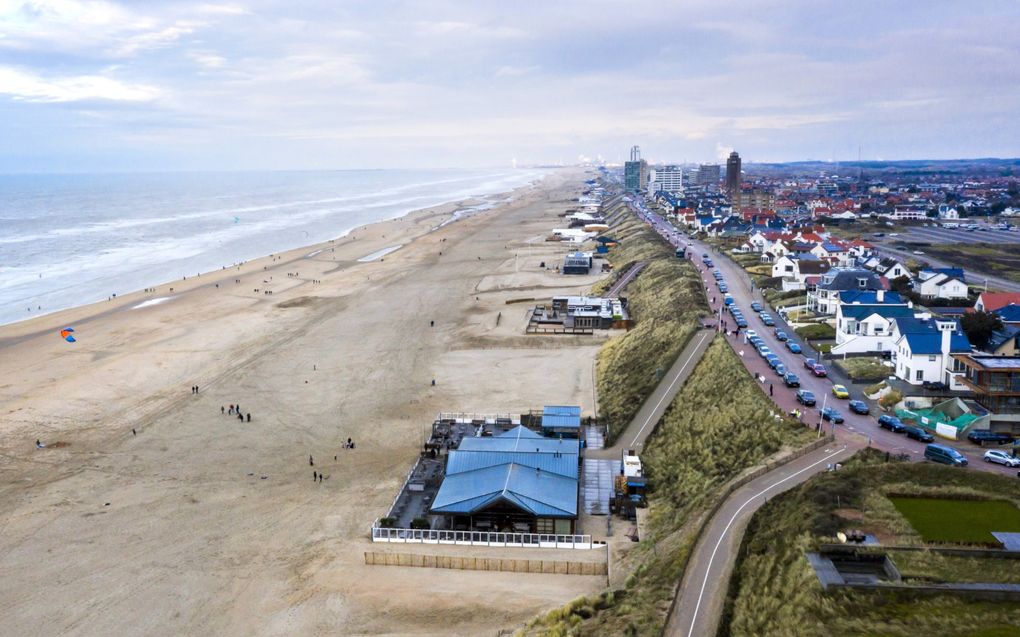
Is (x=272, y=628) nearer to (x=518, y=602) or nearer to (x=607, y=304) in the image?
(x=518, y=602)

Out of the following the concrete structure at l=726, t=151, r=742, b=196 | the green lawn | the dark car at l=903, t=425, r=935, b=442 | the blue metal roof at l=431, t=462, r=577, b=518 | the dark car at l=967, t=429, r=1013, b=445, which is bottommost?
the blue metal roof at l=431, t=462, r=577, b=518

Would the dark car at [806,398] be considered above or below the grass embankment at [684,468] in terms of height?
above

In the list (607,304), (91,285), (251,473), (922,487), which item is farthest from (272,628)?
(91,285)

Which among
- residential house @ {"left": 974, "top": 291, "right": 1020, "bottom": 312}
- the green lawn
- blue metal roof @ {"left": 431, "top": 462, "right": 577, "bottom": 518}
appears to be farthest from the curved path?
residential house @ {"left": 974, "top": 291, "right": 1020, "bottom": 312}

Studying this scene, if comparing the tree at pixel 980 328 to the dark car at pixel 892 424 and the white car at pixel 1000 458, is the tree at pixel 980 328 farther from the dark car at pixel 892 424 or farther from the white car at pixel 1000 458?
the white car at pixel 1000 458

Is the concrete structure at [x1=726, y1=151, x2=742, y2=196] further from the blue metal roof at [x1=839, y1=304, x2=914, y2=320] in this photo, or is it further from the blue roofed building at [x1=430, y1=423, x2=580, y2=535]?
the blue roofed building at [x1=430, y1=423, x2=580, y2=535]

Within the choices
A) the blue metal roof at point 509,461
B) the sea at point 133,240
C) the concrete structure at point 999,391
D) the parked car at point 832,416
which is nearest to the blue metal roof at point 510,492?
the blue metal roof at point 509,461
